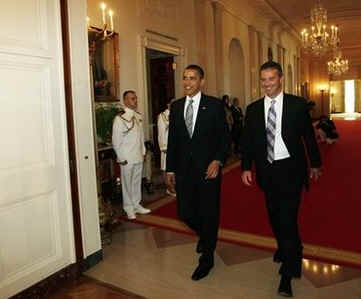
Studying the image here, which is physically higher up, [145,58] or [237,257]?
[145,58]

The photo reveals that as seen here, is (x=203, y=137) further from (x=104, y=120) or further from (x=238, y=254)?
(x=104, y=120)

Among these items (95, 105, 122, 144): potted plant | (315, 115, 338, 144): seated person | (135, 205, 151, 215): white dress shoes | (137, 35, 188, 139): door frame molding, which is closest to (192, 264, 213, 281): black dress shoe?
(135, 205, 151, 215): white dress shoes

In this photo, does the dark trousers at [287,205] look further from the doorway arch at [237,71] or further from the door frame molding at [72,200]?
the doorway arch at [237,71]

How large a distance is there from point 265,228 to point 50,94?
286 centimetres

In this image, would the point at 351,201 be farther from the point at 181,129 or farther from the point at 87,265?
the point at 87,265

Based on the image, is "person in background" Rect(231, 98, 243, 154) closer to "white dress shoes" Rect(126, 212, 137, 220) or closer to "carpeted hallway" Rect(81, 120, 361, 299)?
"carpeted hallway" Rect(81, 120, 361, 299)

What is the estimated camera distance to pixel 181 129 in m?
3.22

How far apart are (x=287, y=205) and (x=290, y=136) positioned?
1.73ft

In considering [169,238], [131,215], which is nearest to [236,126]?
[131,215]

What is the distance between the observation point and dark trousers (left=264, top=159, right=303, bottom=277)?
285 centimetres

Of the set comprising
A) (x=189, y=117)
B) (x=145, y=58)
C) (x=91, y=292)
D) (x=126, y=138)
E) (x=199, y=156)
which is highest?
(x=145, y=58)

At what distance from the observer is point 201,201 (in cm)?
319

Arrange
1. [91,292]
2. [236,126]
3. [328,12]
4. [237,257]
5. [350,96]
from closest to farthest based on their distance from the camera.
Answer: [91,292], [237,257], [236,126], [328,12], [350,96]

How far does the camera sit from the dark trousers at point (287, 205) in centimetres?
285
